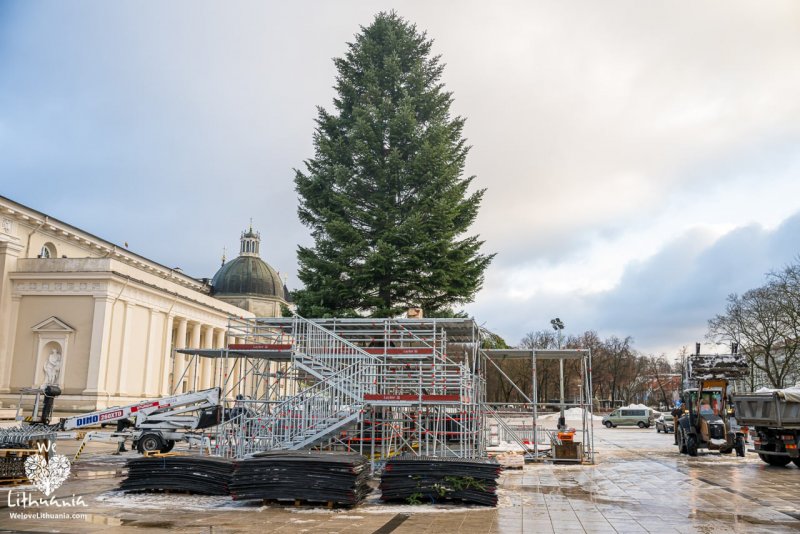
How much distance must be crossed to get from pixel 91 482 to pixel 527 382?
7387 cm

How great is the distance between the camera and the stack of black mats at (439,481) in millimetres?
13376

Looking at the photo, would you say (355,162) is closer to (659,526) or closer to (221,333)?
(659,526)

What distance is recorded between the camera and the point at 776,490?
16297 mm

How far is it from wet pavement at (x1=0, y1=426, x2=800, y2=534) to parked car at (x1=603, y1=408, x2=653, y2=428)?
44580mm

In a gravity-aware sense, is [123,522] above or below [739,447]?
below

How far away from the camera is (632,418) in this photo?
203 ft

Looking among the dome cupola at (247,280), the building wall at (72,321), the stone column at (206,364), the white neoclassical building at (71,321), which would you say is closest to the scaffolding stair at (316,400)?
the white neoclassical building at (71,321)

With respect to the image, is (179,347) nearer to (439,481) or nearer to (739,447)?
(739,447)

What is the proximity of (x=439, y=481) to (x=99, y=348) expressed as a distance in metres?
38.6

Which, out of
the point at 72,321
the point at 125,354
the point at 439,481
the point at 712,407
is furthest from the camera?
the point at 125,354

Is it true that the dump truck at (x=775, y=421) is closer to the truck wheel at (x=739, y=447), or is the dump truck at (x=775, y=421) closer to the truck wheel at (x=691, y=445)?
the truck wheel at (x=739, y=447)

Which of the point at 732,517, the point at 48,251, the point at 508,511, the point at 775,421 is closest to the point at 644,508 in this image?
the point at 732,517

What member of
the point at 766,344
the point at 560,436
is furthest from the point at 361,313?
the point at 766,344

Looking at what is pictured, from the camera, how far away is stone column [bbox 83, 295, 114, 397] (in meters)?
45.0
